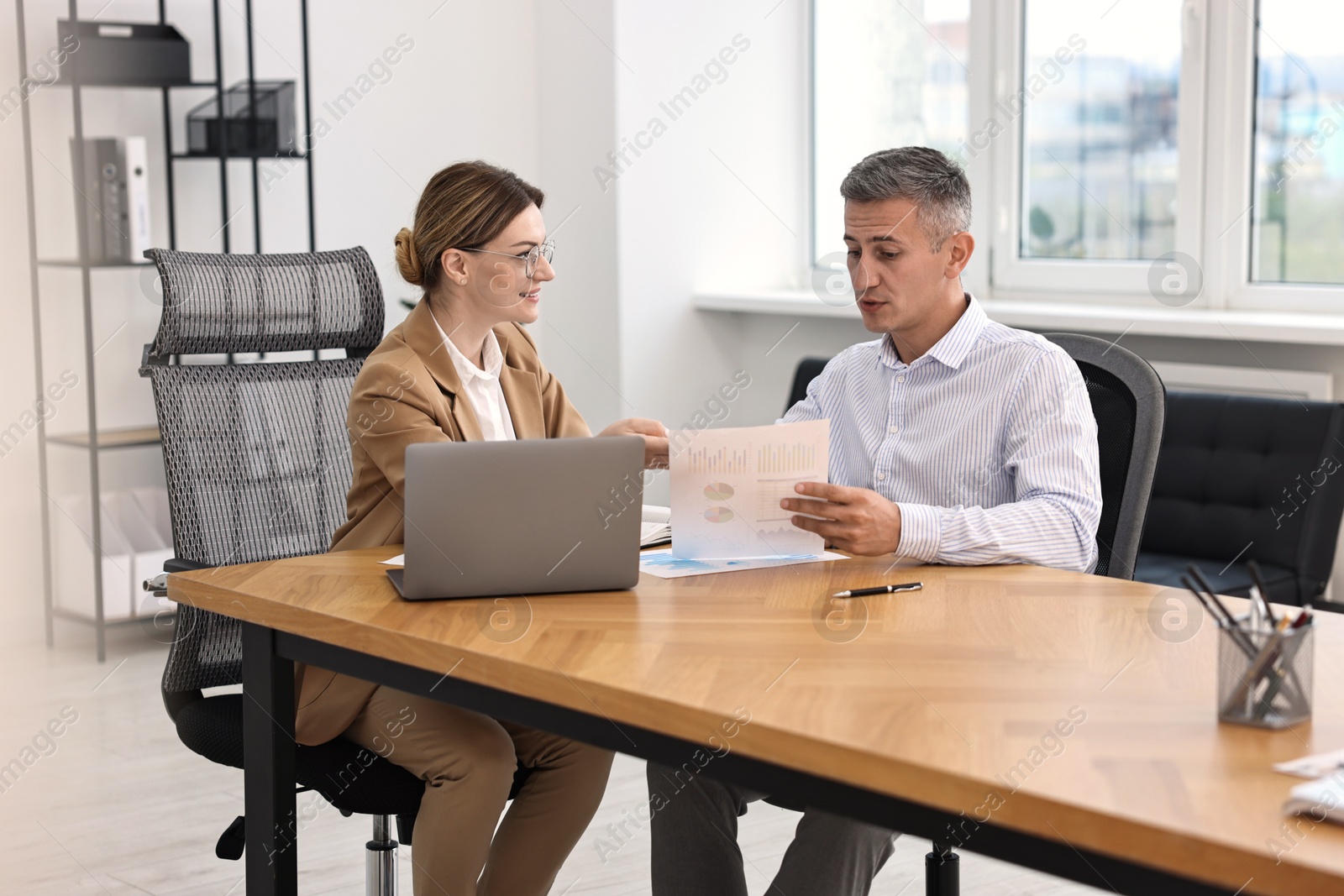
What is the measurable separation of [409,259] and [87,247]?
2.16 metres

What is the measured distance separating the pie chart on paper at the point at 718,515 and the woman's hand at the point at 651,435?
0.98ft

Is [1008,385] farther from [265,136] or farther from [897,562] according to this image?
[265,136]

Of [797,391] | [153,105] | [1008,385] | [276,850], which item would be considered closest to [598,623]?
[276,850]

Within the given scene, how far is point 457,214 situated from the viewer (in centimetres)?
207

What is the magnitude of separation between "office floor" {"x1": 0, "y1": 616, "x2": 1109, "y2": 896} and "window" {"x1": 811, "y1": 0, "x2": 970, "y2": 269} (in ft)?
7.14

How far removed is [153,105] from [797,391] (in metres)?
2.10

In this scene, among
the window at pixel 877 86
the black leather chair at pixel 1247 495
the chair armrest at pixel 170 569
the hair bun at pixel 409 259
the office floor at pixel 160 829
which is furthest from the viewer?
the window at pixel 877 86

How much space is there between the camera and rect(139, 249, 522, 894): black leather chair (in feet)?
6.46

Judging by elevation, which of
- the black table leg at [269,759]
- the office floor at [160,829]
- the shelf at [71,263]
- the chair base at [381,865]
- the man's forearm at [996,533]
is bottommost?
the office floor at [160,829]

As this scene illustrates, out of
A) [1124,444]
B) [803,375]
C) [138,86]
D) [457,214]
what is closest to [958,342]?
[1124,444]

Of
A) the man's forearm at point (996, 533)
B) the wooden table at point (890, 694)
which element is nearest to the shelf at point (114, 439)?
the wooden table at point (890, 694)

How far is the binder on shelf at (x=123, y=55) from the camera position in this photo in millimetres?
3803

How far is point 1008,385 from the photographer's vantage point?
194 cm

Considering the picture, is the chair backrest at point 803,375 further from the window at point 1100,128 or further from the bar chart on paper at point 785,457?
the bar chart on paper at point 785,457
